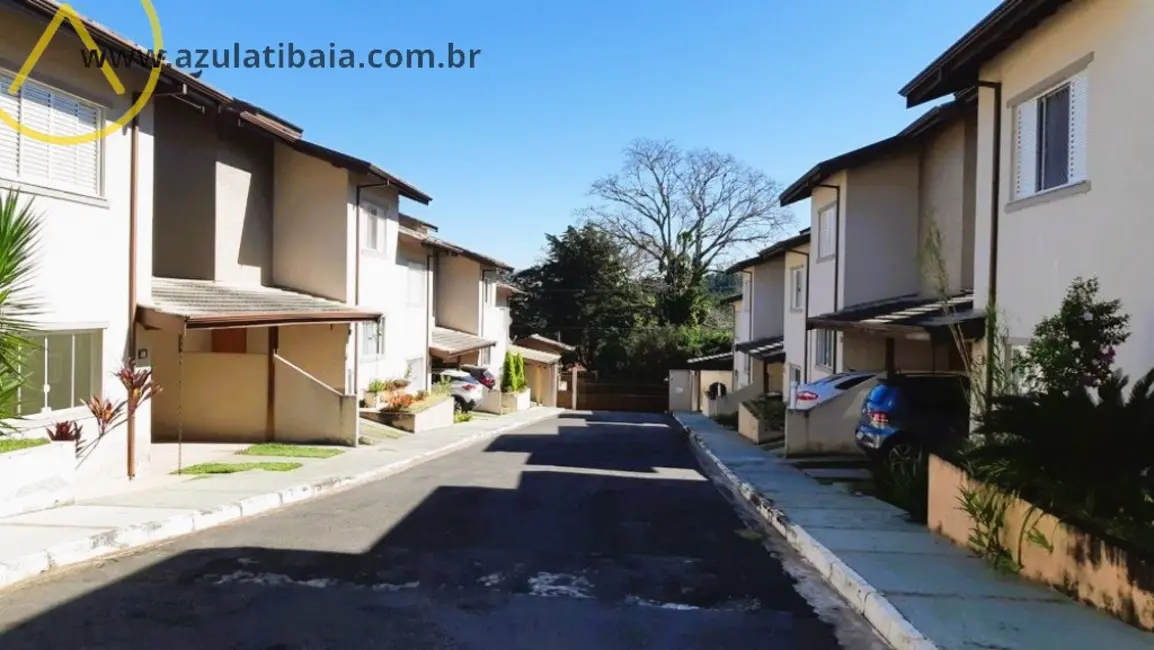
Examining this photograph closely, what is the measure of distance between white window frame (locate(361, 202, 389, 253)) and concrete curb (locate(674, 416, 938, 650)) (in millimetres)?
12749

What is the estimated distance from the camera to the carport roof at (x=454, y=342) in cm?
2891

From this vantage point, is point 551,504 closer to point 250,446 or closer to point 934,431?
point 934,431

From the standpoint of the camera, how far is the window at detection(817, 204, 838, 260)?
20.3 metres

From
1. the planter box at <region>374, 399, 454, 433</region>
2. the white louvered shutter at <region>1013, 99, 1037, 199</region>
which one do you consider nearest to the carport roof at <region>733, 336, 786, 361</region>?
the planter box at <region>374, 399, 454, 433</region>

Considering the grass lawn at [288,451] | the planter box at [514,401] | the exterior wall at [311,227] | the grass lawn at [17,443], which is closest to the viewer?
the grass lawn at [17,443]

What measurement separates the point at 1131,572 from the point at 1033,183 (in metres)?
5.87

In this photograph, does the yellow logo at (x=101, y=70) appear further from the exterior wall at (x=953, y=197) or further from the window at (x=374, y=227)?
the exterior wall at (x=953, y=197)

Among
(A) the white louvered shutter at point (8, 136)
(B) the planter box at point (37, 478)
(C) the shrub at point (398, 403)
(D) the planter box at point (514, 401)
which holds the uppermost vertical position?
(A) the white louvered shutter at point (8, 136)

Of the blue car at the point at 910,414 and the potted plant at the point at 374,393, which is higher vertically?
the blue car at the point at 910,414

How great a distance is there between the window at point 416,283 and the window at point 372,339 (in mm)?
3093

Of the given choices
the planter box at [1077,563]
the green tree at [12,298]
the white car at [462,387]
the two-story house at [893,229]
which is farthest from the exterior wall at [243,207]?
the planter box at [1077,563]

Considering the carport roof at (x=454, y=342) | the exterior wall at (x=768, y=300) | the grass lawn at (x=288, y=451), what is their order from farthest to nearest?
the exterior wall at (x=768, y=300) < the carport roof at (x=454, y=342) < the grass lawn at (x=288, y=451)

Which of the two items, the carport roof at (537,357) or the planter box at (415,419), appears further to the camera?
the carport roof at (537,357)

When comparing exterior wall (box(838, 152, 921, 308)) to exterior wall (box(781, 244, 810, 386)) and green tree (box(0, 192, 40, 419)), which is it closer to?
exterior wall (box(781, 244, 810, 386))
